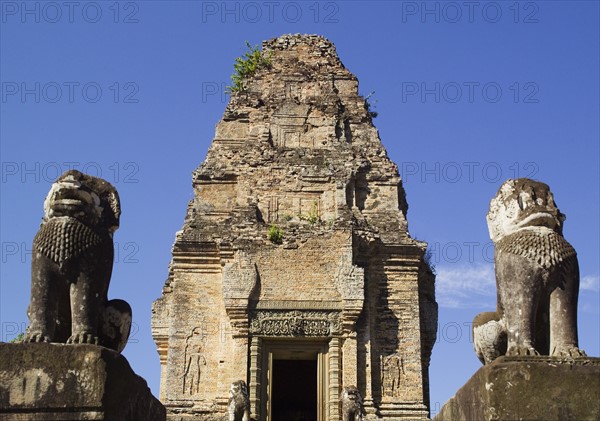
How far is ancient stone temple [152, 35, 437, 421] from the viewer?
18.0m

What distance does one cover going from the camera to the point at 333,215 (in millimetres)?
20203

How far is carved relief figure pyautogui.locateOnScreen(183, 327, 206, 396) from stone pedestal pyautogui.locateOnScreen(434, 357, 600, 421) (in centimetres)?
1312

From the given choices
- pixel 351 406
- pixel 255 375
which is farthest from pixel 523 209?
pixel 255 375

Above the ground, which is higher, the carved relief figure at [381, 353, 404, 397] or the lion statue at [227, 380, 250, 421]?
the carved relief figure at [381, 353, 404, 397]

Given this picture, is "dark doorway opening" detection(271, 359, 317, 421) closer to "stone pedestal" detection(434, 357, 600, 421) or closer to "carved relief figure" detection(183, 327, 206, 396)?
"carved relief figure" detection(183, 327, 206, 396)

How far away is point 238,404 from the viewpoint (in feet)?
50.3

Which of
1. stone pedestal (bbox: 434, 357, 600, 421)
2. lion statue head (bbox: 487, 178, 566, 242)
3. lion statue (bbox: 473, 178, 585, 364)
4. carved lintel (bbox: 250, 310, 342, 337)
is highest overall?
carved lintel (bbox: 250, 310, 342, 337)

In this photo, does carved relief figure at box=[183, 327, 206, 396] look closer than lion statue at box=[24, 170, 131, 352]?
No

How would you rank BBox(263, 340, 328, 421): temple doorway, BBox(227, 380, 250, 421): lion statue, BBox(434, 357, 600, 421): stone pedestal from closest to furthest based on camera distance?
BBox(434, 357, 600, 421): stone pedestal
BBox(227, 380, 250, 421): lion statue
BBox(263, 340, 328, 421): temple doorway

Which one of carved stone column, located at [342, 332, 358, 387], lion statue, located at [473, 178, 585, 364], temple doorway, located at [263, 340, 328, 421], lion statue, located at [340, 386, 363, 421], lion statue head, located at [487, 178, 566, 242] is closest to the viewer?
lion statue, located at [473, 178, 585, 364]

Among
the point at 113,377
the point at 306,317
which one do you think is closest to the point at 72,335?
the point at 113,377

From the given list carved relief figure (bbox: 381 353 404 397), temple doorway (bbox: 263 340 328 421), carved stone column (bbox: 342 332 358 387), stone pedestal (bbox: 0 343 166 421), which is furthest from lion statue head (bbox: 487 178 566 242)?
temple doorway (bbox: 263 340 328 421)

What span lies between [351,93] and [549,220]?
16.9 metres

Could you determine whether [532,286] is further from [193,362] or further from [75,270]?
[193,362]
